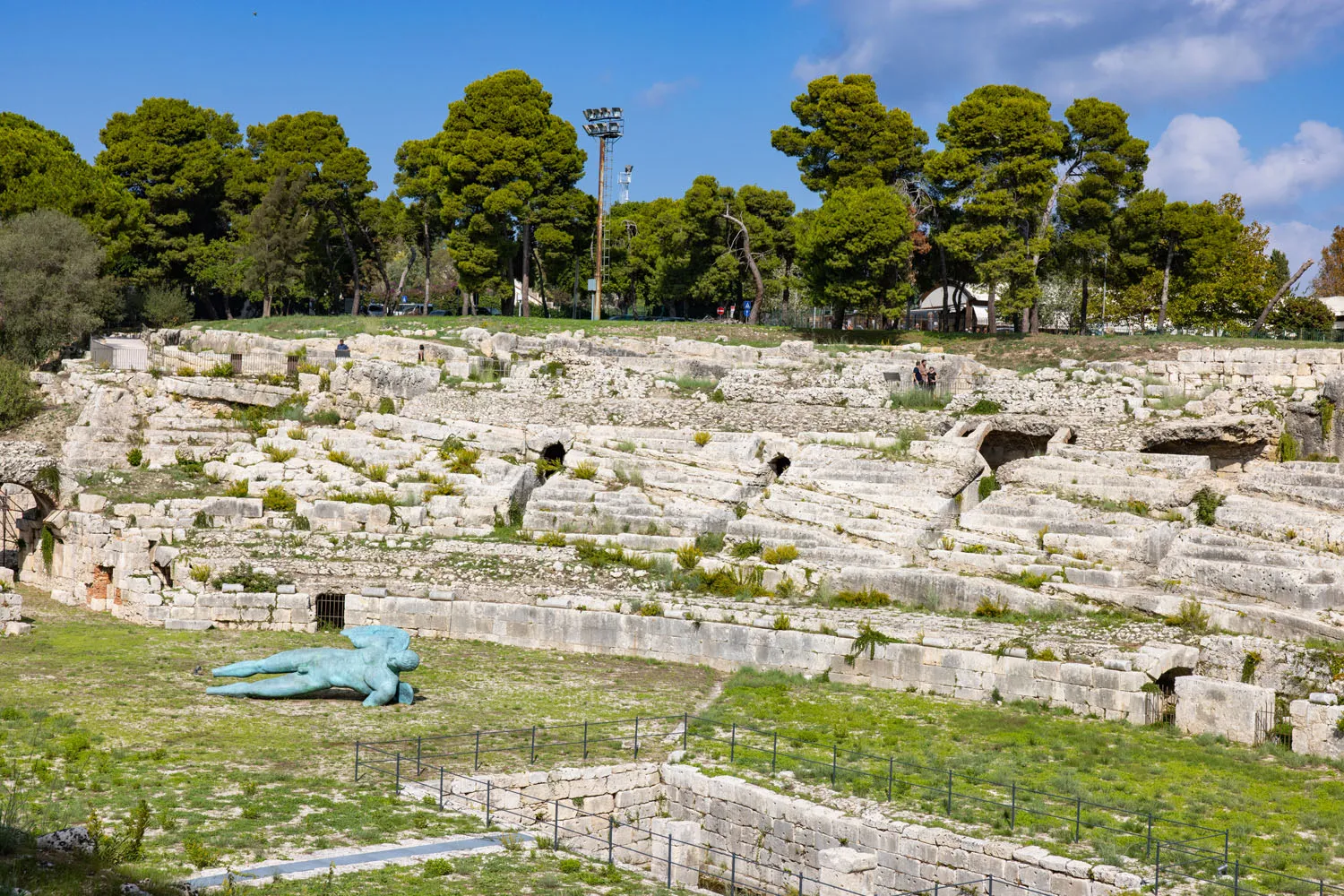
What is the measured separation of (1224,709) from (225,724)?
545 inches

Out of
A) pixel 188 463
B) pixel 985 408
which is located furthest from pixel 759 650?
→ pixel 188 463

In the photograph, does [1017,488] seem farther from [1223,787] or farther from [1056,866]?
[1056,866]

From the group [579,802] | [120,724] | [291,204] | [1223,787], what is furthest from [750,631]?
[291,204]

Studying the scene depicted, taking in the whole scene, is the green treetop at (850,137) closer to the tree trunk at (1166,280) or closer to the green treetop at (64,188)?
the tree trunk at (1166,280)

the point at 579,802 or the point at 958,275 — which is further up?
the point at 958,275

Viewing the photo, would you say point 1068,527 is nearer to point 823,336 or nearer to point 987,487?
point 987,487

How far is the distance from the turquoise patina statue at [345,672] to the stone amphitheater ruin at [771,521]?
4.21 m

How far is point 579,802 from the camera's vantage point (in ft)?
53.8

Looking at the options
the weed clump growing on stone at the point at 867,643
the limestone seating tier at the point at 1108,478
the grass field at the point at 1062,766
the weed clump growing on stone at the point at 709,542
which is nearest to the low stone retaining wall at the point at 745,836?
the grass field at the point at 1062,766

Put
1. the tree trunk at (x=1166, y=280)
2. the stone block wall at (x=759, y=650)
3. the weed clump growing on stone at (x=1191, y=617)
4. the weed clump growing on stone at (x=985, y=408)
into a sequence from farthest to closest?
the tree trunk at (x=1166, y=280)
the weed clump growing on stone at (x=985, y=408)
the weed clump growing on stone at (x=1191, y=617)
the stone block wall at (x=759, y=650)

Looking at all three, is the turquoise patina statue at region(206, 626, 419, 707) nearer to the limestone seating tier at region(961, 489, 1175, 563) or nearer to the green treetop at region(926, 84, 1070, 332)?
the limestone seating tier at region(961, 489, 1175, 563)

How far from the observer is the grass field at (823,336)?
120 feet

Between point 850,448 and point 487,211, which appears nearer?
point 850,448

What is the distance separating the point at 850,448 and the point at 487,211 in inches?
848
